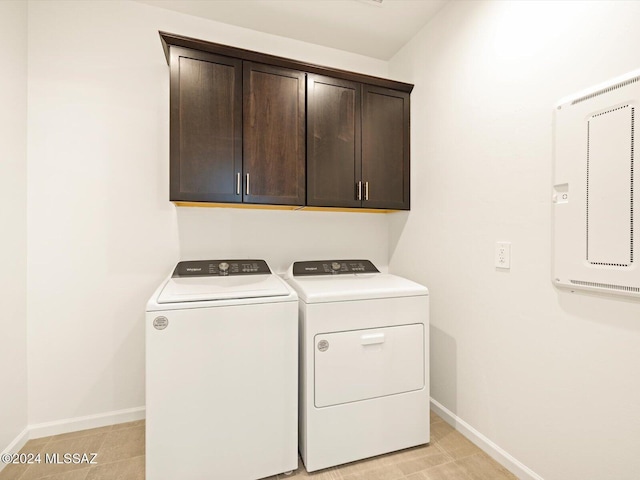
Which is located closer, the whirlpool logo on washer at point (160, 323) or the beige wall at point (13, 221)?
the whirlpool logo on washer at point (160, 323)

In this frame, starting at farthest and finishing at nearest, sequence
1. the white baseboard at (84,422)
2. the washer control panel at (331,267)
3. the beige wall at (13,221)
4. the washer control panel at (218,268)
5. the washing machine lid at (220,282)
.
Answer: the washer control panel at (331,267), the washer control panel at (218,268), the white baseboard at (84,422), the beige wall at (13,221), the washing machine lid at (220,282)

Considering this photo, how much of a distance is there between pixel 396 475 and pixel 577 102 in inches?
72.8

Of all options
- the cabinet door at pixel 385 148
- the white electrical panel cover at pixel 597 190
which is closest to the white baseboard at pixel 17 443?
the cabinet door at pixel 385 148

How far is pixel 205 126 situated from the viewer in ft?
5.76

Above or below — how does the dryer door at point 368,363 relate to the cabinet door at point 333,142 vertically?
below

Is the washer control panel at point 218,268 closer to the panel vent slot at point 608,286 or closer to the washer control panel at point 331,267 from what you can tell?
the washer control panel at point 331,267

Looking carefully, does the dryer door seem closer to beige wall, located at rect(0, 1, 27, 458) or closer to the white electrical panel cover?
the white electrical panel cover

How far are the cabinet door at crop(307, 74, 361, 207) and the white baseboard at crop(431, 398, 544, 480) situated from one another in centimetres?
147

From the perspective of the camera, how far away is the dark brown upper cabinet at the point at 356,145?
1987 mm

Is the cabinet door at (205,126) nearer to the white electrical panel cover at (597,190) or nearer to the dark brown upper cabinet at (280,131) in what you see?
the dark brown upper cabinet at (280,131)

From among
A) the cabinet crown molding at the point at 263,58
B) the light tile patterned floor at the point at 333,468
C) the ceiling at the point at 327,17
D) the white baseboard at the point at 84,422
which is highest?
the ceiling at the point at 327,17

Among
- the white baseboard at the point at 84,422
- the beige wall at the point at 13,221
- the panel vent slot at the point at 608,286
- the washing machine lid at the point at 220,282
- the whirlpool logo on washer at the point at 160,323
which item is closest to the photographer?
the panel vent slot at the point at 608,286

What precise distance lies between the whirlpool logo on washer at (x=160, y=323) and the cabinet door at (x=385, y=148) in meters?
1.42

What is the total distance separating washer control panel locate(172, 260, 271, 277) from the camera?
6.28 feet
